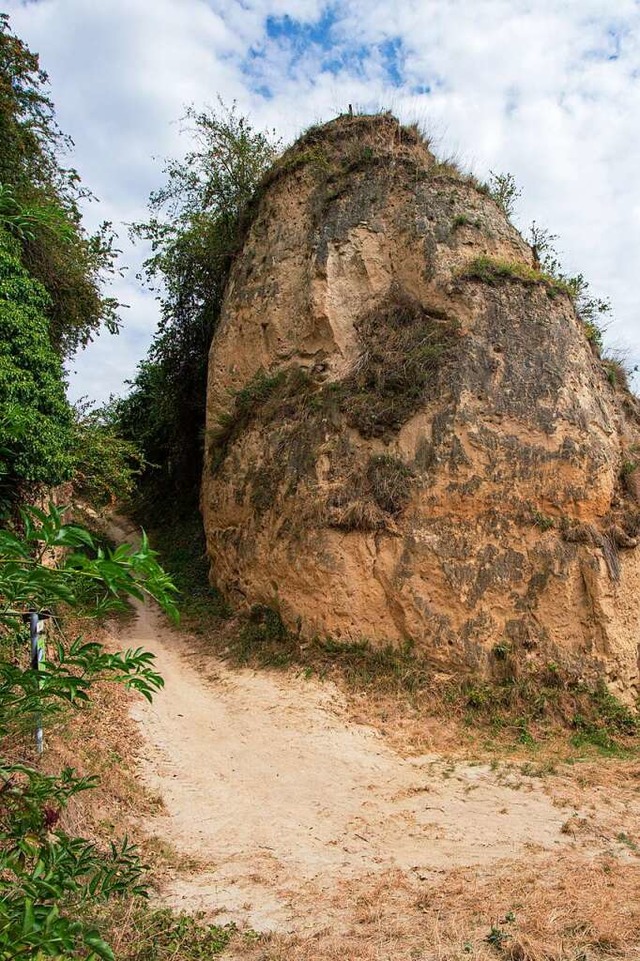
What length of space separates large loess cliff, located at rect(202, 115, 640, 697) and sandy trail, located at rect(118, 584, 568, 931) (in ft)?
6.86

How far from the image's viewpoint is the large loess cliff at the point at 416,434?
10.9 meters

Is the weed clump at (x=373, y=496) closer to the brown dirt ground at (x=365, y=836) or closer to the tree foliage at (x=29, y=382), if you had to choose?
the brown dirt ground at (x=365, y=836)

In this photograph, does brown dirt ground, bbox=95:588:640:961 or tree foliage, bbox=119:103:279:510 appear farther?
tree foliage, bbox=119:103:279:510

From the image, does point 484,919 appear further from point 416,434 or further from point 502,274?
point 502,274

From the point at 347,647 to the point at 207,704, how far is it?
8.24 ft

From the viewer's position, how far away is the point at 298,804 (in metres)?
7.66

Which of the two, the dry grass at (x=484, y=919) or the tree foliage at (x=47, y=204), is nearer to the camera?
the dry grass at (x=484, y=919)

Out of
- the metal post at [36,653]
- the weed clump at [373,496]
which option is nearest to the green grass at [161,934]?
the metal post at [36,653]

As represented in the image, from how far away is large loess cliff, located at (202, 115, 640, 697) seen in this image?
1090cm

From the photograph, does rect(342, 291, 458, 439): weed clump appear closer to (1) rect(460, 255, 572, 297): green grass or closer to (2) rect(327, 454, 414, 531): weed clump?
(2) rect(327, 454, 414, 531): weed clump

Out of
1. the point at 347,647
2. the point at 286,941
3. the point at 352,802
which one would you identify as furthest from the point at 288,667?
the point at 286,941

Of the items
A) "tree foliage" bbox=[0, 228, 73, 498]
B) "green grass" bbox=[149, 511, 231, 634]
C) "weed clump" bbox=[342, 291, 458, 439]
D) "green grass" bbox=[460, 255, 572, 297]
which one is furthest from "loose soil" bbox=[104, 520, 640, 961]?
"green grass" bbox=[460, 255, 572, 297]

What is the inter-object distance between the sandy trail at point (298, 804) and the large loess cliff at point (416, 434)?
6.86 ft

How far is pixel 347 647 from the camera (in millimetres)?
11016
